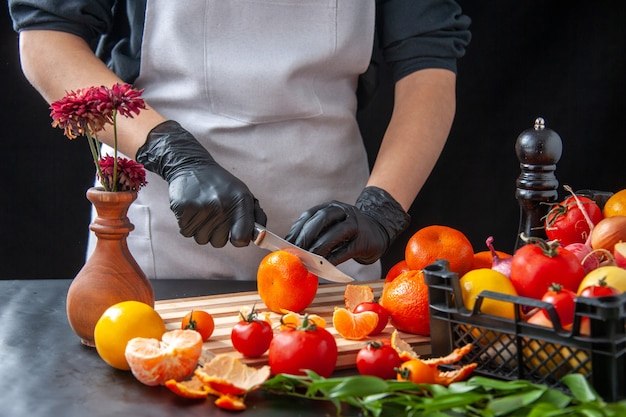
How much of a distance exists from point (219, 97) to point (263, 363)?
841mm

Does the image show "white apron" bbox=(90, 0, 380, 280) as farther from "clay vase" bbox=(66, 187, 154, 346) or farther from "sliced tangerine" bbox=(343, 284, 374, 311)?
"clay vase" bbox=(66, 187, 154, 346)

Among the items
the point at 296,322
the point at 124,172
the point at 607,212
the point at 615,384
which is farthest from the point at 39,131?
the point at 615,384

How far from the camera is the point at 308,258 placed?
54.9 inches

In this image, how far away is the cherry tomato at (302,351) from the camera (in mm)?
1050

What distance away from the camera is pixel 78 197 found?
2.74 metres

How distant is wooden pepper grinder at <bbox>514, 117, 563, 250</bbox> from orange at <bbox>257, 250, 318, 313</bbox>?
37cm

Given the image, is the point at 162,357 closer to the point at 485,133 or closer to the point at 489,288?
the point at 489,288

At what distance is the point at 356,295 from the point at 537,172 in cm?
36

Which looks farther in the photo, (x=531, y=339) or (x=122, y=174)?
(x=122, y=174)

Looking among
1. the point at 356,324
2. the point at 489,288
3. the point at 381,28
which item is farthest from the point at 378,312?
the point at 381,28

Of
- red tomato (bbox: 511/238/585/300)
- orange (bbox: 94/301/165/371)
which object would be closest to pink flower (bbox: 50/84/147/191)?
orange (bbox: 94/301/165/371)

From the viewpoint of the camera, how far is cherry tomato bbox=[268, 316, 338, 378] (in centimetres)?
105

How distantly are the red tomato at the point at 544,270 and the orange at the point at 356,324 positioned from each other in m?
0.25

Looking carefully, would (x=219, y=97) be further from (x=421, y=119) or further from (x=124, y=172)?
(x=124, y=172)
